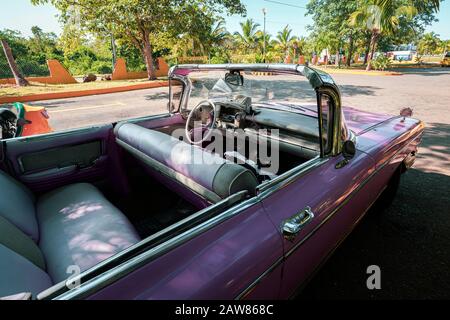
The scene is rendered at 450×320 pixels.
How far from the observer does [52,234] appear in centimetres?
182

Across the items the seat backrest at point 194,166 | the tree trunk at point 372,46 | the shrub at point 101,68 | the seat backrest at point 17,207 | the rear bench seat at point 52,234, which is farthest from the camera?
the shrub at point 101,68

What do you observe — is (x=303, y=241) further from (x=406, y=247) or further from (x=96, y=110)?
(x=96, y=110)

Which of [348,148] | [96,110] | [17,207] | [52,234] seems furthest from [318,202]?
[96,110]

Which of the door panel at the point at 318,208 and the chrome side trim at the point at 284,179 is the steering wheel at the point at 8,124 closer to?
the chrome side trim at the point at 284,179

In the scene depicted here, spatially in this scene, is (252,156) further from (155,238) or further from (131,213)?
(155,238)

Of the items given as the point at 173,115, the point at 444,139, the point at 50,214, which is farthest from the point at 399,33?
the point at 50,214

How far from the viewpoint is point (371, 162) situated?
207cm

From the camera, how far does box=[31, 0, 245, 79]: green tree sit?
1231cm

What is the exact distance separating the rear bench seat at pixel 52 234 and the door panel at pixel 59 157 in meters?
0.15

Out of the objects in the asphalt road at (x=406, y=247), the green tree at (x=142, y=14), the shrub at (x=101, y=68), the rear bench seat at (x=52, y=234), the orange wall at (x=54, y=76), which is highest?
the green tree at (x=142, y=14)

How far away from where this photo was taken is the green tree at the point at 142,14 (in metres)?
12.3

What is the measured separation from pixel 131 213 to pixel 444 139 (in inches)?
231

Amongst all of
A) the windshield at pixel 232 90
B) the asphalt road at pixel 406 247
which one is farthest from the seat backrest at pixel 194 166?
the asphalt road at pixel 406 247
